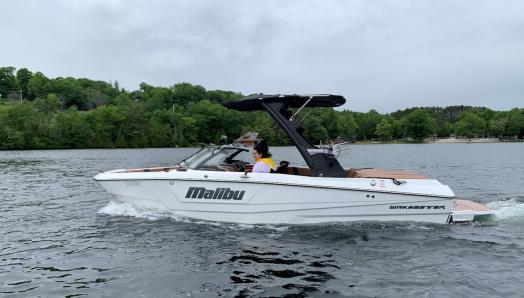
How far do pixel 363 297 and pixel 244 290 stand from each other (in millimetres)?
1668

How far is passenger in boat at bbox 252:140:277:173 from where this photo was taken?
10.1 meters

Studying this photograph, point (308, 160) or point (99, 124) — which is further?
point (99, 124)

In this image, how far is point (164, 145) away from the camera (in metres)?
110

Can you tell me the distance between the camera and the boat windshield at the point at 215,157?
1084 centimetres

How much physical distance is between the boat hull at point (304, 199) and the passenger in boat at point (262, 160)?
1.32 feet

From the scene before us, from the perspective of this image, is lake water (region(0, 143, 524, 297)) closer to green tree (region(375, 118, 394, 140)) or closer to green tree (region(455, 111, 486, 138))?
green tree (region(375, 118, 394, 140))

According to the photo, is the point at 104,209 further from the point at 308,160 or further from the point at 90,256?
the point at 308,160

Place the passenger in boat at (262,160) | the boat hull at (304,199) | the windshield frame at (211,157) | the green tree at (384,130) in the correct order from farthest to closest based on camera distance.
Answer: the green tree at (384,130) → the windshield frame at (211,157) → the passenger in boat at (262,160) → the boat hull at (304,199)

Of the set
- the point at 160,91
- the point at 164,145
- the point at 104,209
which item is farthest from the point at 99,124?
the point at 104,209

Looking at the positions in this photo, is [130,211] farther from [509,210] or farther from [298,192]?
[509,210]

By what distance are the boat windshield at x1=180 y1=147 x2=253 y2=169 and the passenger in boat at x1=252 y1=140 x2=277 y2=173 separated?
109 cm

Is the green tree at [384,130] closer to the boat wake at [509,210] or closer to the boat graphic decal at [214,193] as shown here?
the boat wake at [509,210]

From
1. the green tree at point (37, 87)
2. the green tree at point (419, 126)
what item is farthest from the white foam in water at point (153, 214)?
the green tree at point (37, 87)

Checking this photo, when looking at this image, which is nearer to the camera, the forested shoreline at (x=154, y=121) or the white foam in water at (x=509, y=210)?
the white foam in water at (x=509, y=210)
